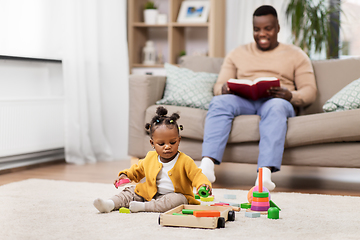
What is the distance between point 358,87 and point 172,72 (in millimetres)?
1084

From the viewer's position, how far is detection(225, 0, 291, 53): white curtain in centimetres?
400

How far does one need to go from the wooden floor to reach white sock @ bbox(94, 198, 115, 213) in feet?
2.70

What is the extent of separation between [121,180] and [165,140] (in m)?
0.21

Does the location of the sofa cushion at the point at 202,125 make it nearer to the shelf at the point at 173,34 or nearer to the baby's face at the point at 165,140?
the baby's face at the point at 165,140

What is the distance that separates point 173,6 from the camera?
12.9 feet

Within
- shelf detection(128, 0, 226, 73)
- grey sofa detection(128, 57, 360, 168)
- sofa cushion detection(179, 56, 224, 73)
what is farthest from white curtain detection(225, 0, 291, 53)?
grey sofa detection(128, 57, 360, 168)

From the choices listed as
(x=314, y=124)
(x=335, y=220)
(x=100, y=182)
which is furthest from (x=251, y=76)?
(x=335, y=220)

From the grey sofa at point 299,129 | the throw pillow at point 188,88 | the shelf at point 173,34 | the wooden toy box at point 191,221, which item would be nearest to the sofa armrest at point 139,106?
the grey sofa at point 299,129

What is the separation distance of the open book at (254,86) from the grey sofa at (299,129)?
133 mm

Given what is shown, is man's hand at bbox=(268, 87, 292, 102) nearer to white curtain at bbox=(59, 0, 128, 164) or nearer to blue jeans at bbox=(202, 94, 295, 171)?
blue jeans at bbox=(202, 94, 295, 171)

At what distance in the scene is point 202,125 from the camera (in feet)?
7.80

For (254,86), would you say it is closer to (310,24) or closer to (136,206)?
(136,206)

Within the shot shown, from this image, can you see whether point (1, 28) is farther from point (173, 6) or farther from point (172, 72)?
point (173, 6)

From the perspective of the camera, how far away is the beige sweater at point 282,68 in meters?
2.49
